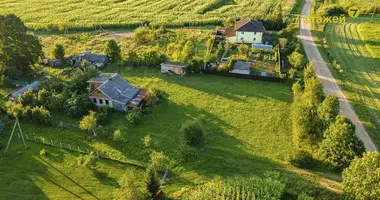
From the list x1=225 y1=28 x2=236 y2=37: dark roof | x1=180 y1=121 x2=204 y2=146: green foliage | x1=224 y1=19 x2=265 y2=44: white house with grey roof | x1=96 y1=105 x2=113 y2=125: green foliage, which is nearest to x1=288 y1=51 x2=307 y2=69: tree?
x1=224 y1=19 x2=265 y2=44: white house with grey roof

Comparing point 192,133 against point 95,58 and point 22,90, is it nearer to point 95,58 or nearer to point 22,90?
point 22,90

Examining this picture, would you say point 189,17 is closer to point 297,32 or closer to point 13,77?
point 297,32

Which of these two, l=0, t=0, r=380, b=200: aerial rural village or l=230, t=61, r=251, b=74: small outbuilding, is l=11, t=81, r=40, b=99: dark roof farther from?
l=230, t=61, r=251, b=74: small outbuilding

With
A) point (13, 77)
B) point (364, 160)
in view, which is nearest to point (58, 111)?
point (13, 77)

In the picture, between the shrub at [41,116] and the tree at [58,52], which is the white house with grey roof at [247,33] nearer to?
the tree at [58,52]

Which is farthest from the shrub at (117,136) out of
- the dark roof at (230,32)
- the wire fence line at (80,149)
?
the dark roof at (230,32)
